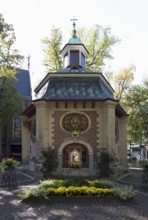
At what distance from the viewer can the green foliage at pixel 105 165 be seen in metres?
20.6

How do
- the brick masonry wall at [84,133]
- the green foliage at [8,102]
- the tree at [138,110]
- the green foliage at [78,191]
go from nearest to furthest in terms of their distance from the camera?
the green foliage at [78,191] < the brick masonry wall at [84,133] < the tree at [138,110] < the green foliage at [8,102]

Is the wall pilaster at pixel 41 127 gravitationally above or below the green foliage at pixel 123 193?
above

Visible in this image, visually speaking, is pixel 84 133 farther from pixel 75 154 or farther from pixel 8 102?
pixel 8 102

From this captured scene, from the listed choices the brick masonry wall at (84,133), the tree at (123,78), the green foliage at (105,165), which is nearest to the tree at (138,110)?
the tree at (123,78)

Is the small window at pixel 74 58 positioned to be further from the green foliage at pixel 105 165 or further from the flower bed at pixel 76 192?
the flower bed at pixel 76 192

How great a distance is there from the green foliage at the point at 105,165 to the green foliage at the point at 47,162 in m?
3.14

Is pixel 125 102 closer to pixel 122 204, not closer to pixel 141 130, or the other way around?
pixel 141 130

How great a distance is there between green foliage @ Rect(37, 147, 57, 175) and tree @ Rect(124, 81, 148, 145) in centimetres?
1448

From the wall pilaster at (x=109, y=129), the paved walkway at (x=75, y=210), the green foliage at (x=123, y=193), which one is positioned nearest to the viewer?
the paved walkway at (x=75, y=210)

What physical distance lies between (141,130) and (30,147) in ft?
41.5

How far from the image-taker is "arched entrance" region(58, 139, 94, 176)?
22.2 m

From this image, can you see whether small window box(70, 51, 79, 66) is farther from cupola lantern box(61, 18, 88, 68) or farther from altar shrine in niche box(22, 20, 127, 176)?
altar shrine in niche box(22, 20, 127, 176)

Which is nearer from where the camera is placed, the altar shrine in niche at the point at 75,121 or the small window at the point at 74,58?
the altar shrine in niche at the point at 75,121

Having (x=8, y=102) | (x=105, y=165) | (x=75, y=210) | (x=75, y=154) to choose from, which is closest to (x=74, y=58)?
Answer: (x=75, y=154)
